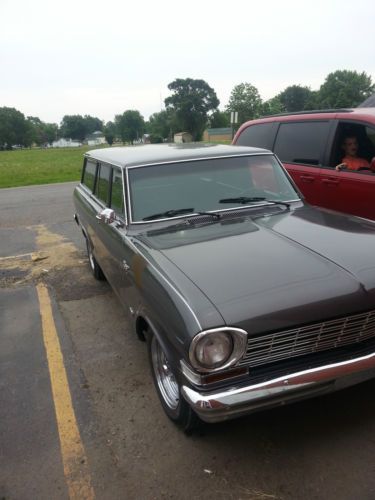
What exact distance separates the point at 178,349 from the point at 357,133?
12.0 ft

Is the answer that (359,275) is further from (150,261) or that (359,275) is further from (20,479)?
(20,479)

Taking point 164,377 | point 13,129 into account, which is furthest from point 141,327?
point 13,129

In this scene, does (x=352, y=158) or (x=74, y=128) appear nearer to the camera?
(x=352, y=158)

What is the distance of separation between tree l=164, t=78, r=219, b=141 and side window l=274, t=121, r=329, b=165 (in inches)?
3104

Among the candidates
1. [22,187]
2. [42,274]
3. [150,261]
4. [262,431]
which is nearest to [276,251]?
[150,261]

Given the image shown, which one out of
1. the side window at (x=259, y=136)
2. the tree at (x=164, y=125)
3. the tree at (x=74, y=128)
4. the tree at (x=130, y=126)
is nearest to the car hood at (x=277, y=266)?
the side window at (x=259, y=136)

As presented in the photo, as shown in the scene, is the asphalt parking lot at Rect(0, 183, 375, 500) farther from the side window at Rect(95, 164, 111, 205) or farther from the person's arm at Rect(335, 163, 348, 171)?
the person's arm at Rect(335, 163, 348, 171)

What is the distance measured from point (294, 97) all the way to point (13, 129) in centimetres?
7270

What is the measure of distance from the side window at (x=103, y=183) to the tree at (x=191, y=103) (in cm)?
7992

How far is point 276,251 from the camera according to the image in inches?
103

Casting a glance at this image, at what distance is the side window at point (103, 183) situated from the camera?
4133 millimetres

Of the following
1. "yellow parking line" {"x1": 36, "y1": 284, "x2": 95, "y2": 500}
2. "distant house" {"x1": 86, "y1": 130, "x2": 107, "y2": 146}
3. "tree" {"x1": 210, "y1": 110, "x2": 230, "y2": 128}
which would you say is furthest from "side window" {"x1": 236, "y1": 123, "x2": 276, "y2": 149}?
"distant house" {"x1": 86, "y1": 130, "x2": 107, "y2": 146}

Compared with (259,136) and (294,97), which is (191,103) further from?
(259,136)

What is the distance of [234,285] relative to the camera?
7.39 ft
